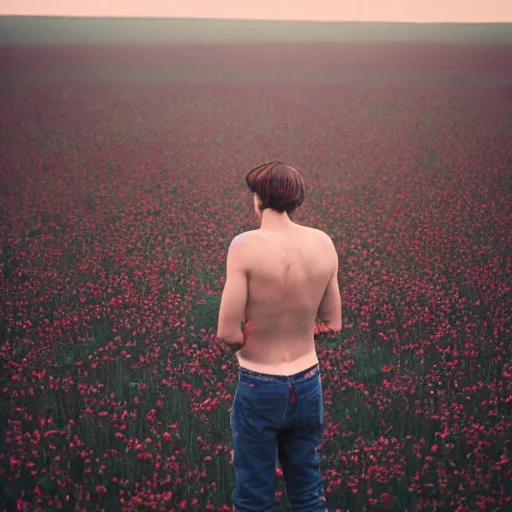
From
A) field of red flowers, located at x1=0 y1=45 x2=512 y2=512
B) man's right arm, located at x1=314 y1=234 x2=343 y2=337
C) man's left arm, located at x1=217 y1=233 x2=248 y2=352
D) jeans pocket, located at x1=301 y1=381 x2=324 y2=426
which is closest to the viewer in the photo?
man's left arm, located at x1=217 y1=233 x2=248 y2=352

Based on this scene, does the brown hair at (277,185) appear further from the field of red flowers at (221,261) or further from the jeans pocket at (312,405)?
the field of red flowers at (221,261)

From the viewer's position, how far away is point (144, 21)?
14508 mm

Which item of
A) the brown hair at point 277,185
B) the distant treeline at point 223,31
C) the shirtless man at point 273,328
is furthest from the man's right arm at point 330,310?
the distant treeline at point 223,31

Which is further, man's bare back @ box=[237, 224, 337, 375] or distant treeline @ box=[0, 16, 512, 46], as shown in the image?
distant treeline @ box=[0, 16, 512, 46]

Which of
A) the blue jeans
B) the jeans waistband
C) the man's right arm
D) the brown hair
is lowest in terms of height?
the blue jeans

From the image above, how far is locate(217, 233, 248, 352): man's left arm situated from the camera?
2168 mm

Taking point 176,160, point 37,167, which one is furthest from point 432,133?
point 37,167

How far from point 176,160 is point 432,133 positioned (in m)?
5.52

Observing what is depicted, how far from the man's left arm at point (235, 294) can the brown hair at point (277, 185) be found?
0.17m

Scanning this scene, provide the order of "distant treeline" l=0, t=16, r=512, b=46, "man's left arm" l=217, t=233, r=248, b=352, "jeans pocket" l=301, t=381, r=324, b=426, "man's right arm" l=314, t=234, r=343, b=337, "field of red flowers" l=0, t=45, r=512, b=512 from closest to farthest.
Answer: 1. "man's left arm" l=217, t=233, r=248, b=352
2. "jeans pocket" l=301, t=381, r=324, b=426
3. "man's right arm" l=314, t=234, r=343, b=337
4. "field of red flowers" l=0, t=45, r=512, b=512
5. "distant treeline" l=0, t=16, r=512, b=46

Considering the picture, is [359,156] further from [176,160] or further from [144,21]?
[144,21]

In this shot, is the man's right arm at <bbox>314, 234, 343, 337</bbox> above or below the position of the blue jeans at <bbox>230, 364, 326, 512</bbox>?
above

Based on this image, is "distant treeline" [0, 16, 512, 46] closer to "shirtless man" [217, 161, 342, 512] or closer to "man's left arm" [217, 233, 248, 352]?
"shirtless man" [217, 161, 342, 512]

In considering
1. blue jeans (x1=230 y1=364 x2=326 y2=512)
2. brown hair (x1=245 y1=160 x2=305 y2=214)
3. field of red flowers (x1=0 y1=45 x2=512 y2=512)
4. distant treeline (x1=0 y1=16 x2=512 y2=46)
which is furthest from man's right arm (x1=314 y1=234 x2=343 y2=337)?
distant treeline (x1=0 y1=16 x2=512 y2=46)
